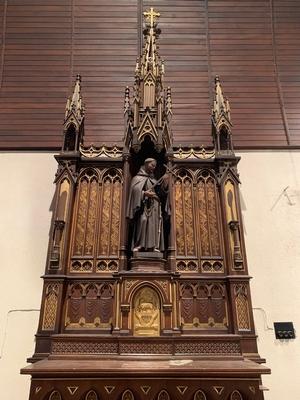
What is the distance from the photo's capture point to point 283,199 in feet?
22.6

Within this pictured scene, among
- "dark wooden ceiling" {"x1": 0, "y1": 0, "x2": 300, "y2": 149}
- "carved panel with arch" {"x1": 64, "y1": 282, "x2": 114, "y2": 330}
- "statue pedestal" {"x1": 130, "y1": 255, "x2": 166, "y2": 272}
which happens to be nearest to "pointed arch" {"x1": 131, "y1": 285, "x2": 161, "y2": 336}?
"statue pedestal" {"x1": 130, "y1": 255, "x2": 166, "y2": 272}

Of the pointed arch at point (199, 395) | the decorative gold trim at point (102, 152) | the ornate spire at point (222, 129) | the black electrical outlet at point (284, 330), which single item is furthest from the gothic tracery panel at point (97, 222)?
the black electrical outlet at point (284, 330)

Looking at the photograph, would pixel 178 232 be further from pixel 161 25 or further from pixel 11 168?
pixel 161 25

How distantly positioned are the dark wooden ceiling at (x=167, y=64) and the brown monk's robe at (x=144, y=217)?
1.98 meters

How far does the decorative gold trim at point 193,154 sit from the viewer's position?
20.5 ft

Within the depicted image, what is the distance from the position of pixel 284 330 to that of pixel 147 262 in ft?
8.83

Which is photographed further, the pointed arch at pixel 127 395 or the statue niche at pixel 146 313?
the statue niche at pixel 146 313

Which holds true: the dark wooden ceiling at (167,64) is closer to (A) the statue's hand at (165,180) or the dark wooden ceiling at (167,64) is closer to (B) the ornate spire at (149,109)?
(B) the ornate spire at (149,109)

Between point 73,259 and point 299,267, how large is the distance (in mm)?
3973

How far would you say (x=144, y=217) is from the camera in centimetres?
558

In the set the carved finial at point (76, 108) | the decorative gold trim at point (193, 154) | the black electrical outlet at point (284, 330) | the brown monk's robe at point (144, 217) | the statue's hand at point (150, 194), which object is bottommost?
the black electrical outlet at point (284, 330)

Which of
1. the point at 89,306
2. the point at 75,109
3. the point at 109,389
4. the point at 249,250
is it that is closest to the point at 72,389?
the point at 109,389

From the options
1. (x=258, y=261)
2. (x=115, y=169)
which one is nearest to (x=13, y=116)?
(x=115, y=169)

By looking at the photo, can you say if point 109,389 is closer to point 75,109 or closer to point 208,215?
point 208,215
